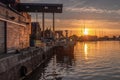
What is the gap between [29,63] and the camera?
124 ft

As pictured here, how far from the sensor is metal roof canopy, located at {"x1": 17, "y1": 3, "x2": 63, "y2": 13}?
5375 centimetres

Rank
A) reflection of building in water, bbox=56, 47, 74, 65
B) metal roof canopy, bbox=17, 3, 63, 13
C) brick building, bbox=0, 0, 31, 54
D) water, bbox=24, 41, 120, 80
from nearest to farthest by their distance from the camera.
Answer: brick building, bbox=0, 0, 31, 54, water, bbox=24, 41, 120, 80, metal roof canopy, bbox=17, 3, 63, 13, reflection of building in water, bbox=56, 47, 74, 65

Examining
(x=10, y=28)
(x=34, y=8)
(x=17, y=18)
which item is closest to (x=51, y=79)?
(x=10, y=28)

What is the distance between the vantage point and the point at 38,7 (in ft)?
181

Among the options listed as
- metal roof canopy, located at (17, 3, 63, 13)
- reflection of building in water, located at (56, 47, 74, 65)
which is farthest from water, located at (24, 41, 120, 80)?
metal roof canopy, located at (17, 3, 63, 13)

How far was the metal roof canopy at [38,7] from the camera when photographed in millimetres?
53750

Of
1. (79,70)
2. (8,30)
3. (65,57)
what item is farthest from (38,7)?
(65,57)

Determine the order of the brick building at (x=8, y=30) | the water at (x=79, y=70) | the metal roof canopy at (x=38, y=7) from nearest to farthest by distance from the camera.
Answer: the brick building at (x=8, y=30) < the water at (x=79, y=70) < the metal roof canopy at (x=38, y=7)

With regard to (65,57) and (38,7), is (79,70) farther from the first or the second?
(65,57)

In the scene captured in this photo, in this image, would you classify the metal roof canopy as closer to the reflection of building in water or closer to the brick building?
the brick building

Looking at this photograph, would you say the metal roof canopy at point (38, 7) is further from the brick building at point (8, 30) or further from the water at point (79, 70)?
the water at point (79, 70)

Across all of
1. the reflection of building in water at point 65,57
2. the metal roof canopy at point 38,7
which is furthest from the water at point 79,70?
the metal roof canopy at point 38,7

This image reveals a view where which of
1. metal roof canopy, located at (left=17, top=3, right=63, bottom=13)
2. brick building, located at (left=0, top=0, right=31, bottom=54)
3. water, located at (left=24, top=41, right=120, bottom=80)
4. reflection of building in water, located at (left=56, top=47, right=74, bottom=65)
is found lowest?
water, located at (left=24, top=41, right=120, bottom=80)

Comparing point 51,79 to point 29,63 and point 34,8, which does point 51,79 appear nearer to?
point 29,63
